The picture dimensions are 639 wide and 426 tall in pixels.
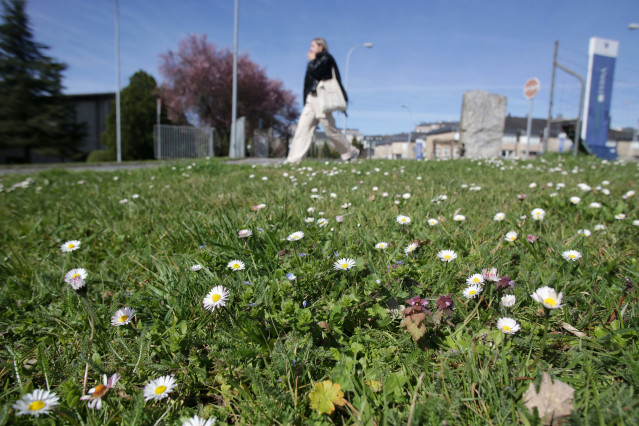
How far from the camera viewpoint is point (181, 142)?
66.9ft

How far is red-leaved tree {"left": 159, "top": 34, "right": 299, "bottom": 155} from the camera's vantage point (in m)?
24.3

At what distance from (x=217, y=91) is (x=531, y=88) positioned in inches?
772

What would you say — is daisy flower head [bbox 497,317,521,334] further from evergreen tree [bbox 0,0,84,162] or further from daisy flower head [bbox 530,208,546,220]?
evergreen tree [bbox 0,0,84,162]

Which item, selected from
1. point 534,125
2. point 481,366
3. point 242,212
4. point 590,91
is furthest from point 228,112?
point 534,125

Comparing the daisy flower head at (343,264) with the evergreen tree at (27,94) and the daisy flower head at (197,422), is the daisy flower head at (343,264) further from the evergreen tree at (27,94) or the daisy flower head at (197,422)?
the evergreen tree at (27,94)

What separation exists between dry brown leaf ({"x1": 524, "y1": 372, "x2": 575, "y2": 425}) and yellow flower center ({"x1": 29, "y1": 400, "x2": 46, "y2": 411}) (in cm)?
121

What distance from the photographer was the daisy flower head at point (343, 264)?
4.67 feet

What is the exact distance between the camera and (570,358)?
1.08 m

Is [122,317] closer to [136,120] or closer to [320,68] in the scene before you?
[320,68]

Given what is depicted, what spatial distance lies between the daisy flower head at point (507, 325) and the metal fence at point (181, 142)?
20028mm

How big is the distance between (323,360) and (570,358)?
0.77 meters

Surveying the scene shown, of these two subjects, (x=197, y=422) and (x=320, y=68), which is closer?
(x=197, y=422)

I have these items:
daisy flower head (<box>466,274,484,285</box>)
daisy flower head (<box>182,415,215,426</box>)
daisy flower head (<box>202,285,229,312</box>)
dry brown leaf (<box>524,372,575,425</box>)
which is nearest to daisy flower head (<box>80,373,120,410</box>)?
daisy flower head (<box>182,415,215,426</box>)

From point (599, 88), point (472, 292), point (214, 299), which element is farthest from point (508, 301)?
point (599, 88)
